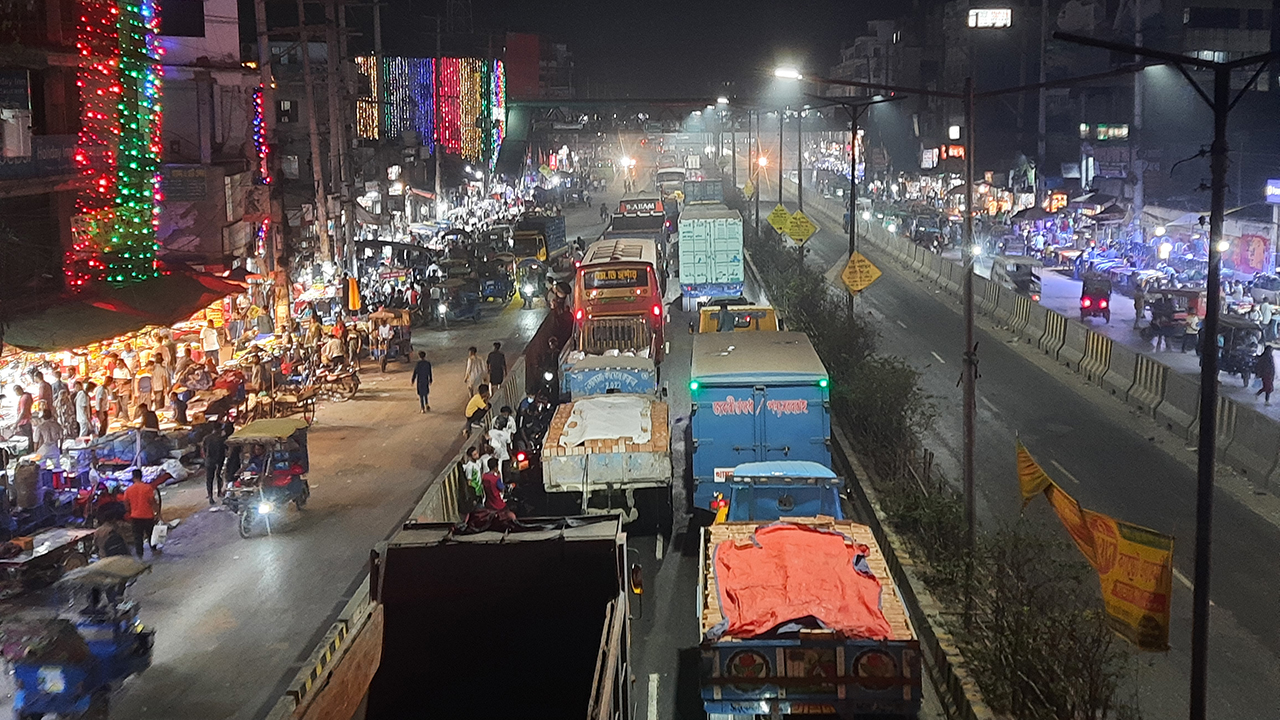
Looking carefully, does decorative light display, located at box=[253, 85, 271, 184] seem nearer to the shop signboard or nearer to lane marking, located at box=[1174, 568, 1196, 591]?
lane marking, located at box=[1174, 568, 1196, 591]

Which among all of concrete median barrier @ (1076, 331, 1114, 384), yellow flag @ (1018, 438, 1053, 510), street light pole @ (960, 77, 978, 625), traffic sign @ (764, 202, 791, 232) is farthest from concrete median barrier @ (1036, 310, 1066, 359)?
yellow flag @ (1018, 438, 1053, 510)

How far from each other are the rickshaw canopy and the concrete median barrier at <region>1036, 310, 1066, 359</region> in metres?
21.4

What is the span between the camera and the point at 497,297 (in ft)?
147

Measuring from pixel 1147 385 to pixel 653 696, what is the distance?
17509mm

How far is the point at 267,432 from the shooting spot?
60.8ft

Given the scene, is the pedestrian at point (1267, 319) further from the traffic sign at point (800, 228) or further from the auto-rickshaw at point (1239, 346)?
the traffic sign at point (800, 228)

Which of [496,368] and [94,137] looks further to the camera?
[496,368]

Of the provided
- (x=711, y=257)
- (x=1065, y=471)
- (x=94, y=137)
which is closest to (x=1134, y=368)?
(x=1065, y=471)

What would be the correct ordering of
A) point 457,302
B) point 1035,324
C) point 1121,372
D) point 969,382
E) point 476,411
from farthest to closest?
point 457,302, point 1035,324, point 1121,372, point 476,411, point 969,382

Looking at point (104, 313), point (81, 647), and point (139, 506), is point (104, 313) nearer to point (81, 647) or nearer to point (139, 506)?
point (139, 506)

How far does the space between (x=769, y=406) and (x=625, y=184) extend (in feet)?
363

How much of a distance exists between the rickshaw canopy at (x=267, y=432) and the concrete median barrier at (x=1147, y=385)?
1758 cm

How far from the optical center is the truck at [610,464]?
55.7 feet

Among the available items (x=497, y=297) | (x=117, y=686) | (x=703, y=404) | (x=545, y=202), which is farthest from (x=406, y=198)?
(x=117, y=686)
